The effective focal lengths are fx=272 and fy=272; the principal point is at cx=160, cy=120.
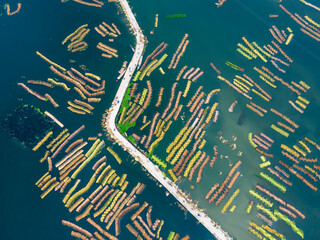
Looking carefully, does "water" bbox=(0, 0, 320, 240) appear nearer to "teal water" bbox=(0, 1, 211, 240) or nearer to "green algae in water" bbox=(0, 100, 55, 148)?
"teal water" bbox=(0, 1, 211, 240)

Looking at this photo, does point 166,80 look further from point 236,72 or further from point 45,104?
point 45,104

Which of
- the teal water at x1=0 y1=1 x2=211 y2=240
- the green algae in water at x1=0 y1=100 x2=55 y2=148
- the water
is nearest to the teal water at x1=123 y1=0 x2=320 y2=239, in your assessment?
the water

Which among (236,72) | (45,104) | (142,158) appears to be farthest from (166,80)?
(45,104)

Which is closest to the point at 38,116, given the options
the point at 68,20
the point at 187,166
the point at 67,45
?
the point at 67,45

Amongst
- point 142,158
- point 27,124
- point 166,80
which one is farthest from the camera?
point 166,80

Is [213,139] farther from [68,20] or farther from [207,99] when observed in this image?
[68,20]

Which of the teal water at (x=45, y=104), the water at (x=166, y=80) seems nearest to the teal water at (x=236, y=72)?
the water at (x=166, y=80)
